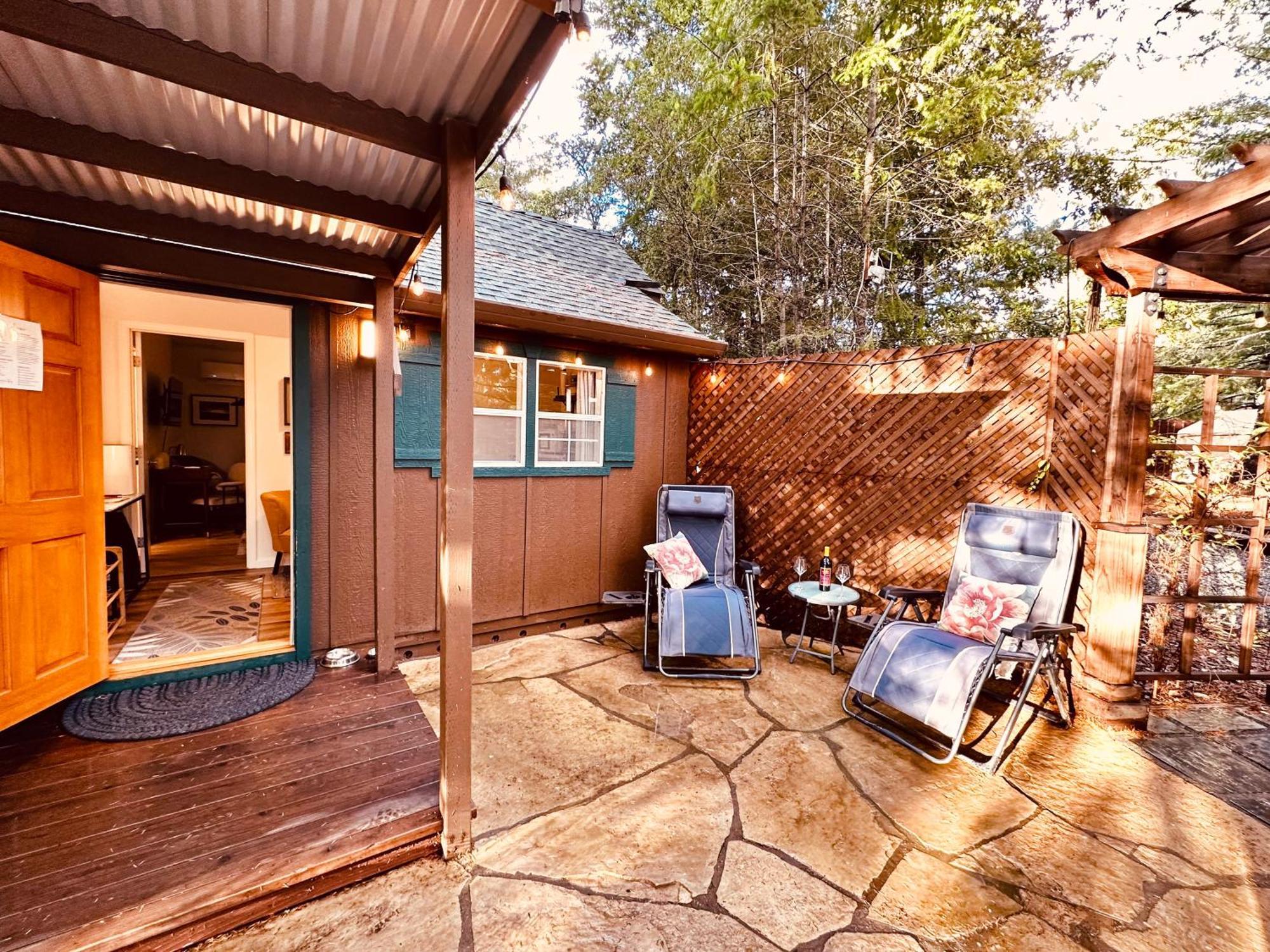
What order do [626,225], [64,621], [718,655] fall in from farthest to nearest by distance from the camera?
[626,225], [718,655], [64,621]

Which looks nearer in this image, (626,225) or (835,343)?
(835,343)

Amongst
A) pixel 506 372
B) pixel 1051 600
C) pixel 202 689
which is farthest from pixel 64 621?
pixel 1051 600

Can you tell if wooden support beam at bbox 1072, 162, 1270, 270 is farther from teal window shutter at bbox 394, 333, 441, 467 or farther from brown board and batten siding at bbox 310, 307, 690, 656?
teal window shutter at bbox 394, 333, 441, 467

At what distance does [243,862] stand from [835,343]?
820cm

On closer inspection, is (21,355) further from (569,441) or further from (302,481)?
(569,441)

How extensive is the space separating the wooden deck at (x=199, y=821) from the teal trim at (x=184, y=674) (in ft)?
0.85

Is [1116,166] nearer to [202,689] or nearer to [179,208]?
[179,208]

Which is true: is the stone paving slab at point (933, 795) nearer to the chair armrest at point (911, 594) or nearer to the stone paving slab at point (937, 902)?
the stone paving slab at point (937, 902)

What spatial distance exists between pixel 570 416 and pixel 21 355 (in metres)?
3.12

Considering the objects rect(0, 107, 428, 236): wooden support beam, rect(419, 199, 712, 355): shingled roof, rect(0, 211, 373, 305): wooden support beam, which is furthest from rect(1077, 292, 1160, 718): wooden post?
rect(0, 211, 373, 305): wooden support beam

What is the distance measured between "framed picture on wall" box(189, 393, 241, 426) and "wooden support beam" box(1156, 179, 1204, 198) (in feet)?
32.4

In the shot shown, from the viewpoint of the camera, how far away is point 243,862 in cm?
181

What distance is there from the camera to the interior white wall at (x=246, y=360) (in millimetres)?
4609

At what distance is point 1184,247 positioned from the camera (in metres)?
2.86
